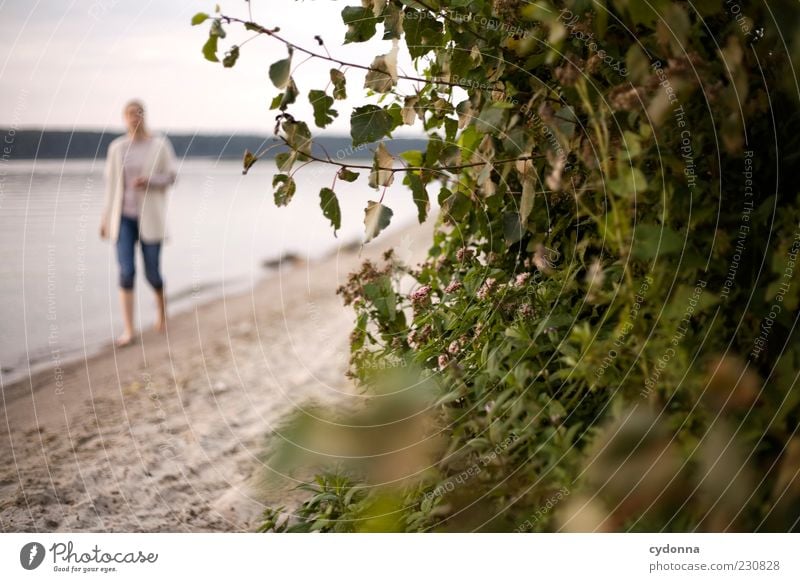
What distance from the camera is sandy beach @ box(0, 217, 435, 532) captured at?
4.29 ft

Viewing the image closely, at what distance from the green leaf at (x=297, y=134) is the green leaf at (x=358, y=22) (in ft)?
0.52

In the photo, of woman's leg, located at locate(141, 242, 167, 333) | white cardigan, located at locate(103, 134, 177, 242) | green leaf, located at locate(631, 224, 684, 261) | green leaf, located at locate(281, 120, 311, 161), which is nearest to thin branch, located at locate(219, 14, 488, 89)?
green leaf, located at locate(281, 120, 311, 161)

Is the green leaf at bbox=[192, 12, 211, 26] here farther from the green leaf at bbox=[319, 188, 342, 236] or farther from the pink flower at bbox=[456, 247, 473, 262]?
the pink flower at bbox=[456, 247, 473, 262]

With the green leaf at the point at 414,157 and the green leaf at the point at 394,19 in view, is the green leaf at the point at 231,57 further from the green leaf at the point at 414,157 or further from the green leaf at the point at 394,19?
the green leaf at the point at 414,157

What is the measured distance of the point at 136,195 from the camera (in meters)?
1.98

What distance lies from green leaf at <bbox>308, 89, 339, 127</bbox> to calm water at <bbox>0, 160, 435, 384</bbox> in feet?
0.81

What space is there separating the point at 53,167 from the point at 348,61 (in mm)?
662

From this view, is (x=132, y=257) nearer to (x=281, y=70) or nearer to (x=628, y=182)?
(x=281, y=70)

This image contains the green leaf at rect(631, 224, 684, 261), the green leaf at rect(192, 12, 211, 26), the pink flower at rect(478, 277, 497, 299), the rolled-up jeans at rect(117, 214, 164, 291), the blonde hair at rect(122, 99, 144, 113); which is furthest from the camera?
the rolled-up jeans at rect(117, 214, 164, 291)

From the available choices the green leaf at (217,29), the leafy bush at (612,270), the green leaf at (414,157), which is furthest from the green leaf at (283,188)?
the green leaf at (414,157)

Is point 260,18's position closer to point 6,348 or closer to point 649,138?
point 649,138

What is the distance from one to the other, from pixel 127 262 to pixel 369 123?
51.5 inches

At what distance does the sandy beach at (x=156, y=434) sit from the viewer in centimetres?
131
